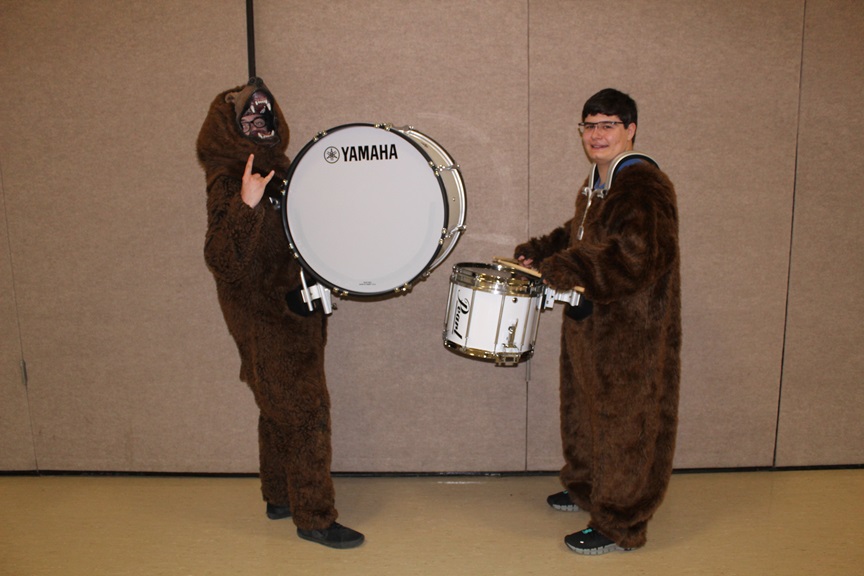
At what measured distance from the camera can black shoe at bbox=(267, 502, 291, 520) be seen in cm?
256

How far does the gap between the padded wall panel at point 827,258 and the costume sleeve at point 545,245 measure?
1195mm

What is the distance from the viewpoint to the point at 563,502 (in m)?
2.68

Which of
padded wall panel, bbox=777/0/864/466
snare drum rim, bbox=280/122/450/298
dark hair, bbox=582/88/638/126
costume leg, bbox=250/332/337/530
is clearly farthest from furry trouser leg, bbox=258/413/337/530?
padded wall panel, bbox=777/0/864/466

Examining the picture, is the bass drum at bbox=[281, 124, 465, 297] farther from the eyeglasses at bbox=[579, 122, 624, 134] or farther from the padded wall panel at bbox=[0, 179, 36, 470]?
the padded wall panel at bbox=[0, 179, 36, 470]

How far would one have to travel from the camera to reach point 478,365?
117 inches

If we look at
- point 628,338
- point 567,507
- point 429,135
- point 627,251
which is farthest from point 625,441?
point 429,135

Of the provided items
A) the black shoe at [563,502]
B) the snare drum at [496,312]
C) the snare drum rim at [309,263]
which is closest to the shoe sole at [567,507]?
the black shoe at [563,502]

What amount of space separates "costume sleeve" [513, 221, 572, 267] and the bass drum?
2.01 feet

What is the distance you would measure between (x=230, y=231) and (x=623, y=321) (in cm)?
139

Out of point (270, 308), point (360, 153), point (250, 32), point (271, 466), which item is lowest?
point (271, 466)

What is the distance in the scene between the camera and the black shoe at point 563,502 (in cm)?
267

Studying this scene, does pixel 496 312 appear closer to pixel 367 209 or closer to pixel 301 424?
pixel 367 209

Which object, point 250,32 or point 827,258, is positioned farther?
point 827,258

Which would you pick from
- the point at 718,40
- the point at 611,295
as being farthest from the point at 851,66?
the point at 611,295
